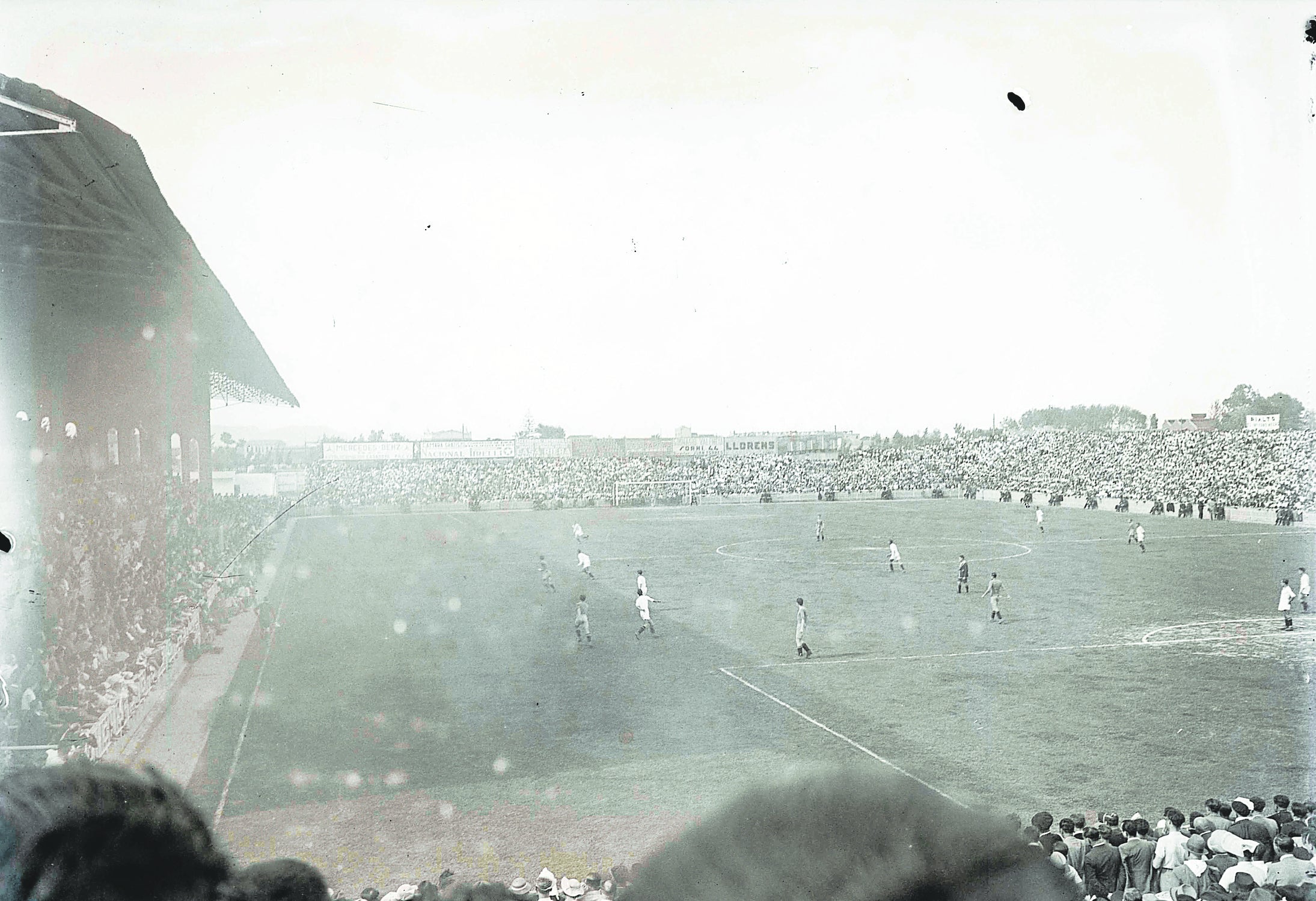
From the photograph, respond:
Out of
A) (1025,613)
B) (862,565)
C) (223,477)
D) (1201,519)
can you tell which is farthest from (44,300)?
(1201,519)

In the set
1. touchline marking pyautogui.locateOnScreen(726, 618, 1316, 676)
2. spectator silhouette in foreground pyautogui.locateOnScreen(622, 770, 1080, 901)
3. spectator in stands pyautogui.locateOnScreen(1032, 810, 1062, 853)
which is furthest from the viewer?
touchline marking pyautogui.locateOnScreen(726, 618, 1316, 676)

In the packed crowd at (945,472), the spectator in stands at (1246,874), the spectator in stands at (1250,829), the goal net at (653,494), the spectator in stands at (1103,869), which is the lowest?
the spectator in stands at (1103,869)

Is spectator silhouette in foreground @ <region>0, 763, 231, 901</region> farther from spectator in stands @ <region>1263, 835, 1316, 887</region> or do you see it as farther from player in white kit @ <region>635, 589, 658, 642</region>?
player in white kit @ <region>635, 589, 658, 642</region>

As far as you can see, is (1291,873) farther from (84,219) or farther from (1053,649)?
(1053,649)

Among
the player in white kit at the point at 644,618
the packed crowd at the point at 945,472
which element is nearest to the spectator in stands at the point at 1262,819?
the player in white kit at the point at 644,618

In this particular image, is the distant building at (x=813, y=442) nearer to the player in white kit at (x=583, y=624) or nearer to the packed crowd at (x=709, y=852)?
the player in white kit at (x=583, y=624)

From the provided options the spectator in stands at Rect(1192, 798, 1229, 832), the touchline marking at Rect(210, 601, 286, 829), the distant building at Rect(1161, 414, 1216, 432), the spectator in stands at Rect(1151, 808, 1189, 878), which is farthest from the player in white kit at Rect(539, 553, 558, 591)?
the distant building at Rect(1161, 414, 1216, 432)

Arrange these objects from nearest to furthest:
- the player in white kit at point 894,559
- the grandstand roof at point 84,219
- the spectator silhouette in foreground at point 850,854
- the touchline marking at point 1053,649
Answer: the spectator silhouette in foreground at point 850,854 < the grandstand roof at point 84,219 < the touchline marking at point 1053,649 < the player in white kit at point 894,559
